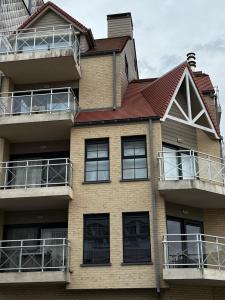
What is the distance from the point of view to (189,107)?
19.5 meters

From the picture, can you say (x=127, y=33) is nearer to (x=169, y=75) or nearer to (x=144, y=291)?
(x=169, y=75)

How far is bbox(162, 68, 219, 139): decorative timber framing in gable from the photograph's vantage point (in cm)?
1964

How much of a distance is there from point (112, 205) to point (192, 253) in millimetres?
3411

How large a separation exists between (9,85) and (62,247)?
8252 mm

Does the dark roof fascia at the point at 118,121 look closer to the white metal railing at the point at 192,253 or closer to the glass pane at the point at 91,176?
the glass pane at the point at 91,176

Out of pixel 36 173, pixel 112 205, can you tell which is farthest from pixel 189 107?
pixel 36 173

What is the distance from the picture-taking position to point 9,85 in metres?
21.0

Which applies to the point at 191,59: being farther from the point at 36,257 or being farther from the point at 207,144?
the point at 36,257

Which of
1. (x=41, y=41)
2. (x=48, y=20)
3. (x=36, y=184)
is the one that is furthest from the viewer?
(x=48, y=20)

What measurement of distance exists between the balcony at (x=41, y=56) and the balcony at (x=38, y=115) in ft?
4.19

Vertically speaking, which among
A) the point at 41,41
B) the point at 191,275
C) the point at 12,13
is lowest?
the point at 191,275

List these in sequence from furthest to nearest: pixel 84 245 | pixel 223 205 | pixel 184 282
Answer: pixel 223 205
pixel 84 245
pixel 184 282

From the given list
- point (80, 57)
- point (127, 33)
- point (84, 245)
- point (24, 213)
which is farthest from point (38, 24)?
point (84, 245)

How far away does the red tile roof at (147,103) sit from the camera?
18.8 m
